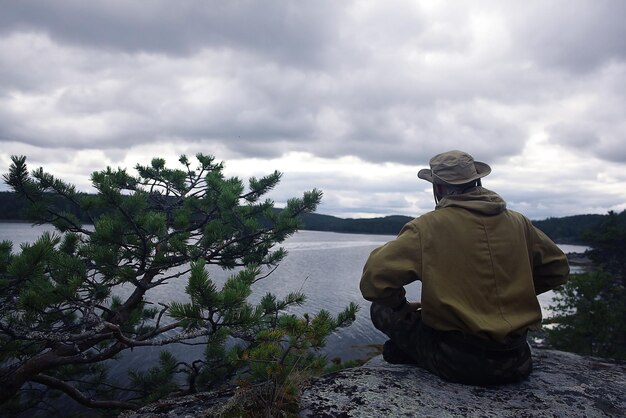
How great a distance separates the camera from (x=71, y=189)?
5164mm

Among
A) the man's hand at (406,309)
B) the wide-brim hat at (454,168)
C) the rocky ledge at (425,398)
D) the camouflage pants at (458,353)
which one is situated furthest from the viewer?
the man's hand at (406,309)

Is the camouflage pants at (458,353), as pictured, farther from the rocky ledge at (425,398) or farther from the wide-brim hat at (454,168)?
the wide-brim hat at (454,168)

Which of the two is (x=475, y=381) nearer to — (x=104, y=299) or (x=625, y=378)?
(x=625, y=378)

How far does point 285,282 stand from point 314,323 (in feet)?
80.3

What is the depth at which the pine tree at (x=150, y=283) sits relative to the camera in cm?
321

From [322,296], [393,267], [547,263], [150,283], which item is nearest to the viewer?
[393,267]

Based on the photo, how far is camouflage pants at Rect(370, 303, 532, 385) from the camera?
301 cm

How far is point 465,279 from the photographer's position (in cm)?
292

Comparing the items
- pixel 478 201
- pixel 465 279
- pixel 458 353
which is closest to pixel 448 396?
pixel 458 353

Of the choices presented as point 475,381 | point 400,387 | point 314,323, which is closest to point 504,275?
point 475,381

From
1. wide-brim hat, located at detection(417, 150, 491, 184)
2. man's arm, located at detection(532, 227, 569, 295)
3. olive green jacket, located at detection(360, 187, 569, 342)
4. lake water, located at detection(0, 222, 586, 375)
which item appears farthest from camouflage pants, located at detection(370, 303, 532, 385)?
lake water, located at detection(0, 222, 586, 375)

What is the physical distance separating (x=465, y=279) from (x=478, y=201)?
61 cm

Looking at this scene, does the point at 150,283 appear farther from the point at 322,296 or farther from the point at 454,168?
the point at 322,296

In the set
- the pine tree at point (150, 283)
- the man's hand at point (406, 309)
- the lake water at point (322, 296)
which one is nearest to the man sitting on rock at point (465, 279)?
the man's hand at point (406, 309)
